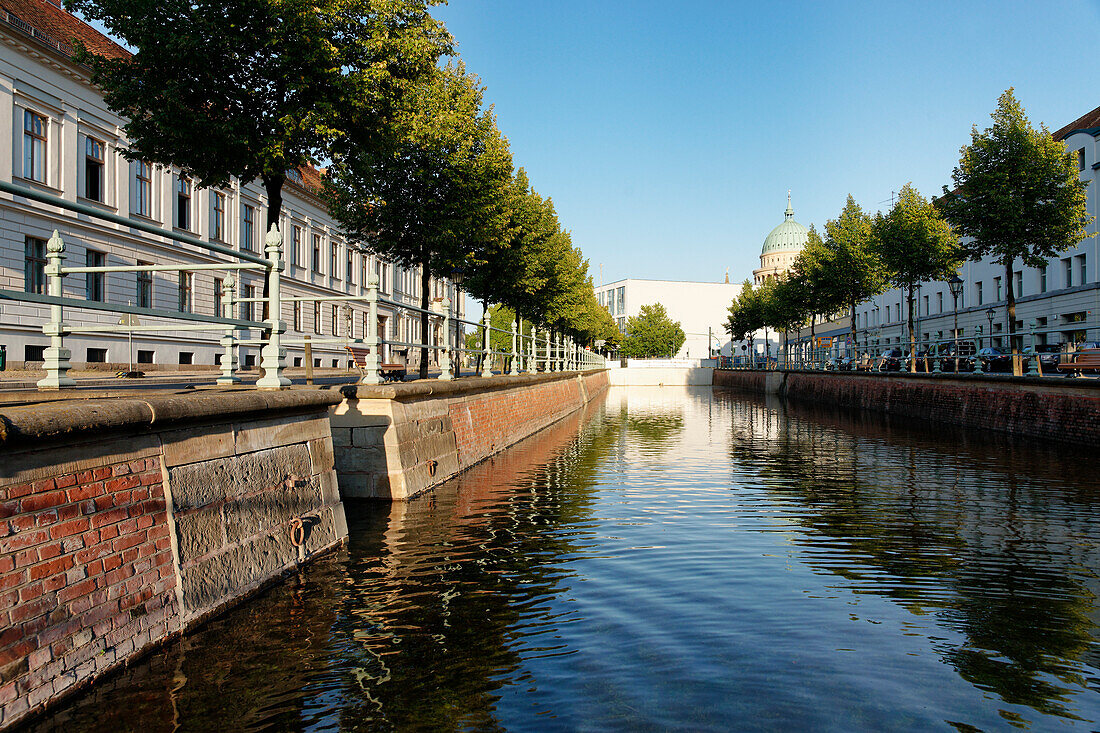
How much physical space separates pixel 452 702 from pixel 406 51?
11724 mm

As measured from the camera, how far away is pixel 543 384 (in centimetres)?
2369

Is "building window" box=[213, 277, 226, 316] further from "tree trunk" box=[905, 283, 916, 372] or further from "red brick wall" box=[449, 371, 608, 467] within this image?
"tree trunk" box=[905, 283, 916, 372]

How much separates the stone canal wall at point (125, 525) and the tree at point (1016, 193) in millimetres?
24807

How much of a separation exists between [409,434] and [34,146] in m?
20.9

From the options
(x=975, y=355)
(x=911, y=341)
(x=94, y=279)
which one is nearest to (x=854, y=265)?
(x=911, y=341)

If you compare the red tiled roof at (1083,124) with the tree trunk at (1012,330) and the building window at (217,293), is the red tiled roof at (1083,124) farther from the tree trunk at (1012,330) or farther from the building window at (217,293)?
the building window at (217,293)

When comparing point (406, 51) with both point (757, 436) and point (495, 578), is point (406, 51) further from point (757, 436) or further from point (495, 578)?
point (757, 436)

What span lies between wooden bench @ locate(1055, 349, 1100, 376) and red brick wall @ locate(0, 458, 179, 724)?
64.1ft

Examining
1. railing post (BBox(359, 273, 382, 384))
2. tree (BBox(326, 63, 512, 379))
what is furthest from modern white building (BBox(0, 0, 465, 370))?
railing post (BBox(359, 273, 382, 384))

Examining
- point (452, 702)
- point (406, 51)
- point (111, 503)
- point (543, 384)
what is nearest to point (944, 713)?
point (452, 702)

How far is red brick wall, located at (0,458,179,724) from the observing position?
3738 millimetres

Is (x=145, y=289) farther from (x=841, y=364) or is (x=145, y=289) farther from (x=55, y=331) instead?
(x=841, y=364)

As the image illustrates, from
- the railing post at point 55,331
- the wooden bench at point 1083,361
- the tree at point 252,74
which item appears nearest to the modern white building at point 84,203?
the tree at point 252,74

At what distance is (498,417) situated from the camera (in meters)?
16.4
